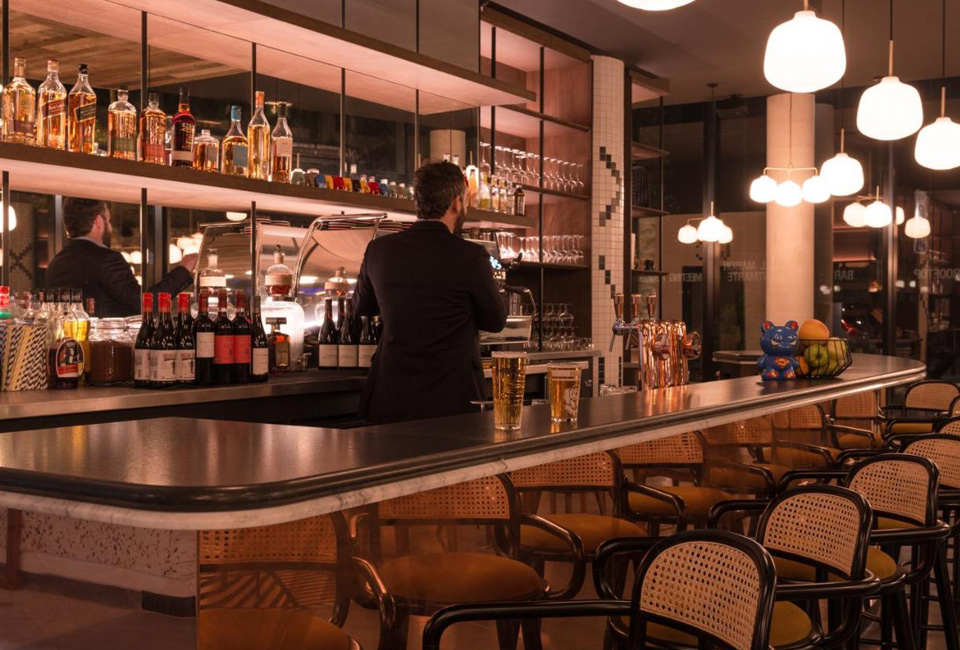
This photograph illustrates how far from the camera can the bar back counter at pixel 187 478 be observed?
1.33m

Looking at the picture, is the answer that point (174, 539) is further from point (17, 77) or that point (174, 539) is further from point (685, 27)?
point (685, 27)

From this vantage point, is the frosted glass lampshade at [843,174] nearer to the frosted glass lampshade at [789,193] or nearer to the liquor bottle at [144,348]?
the frosted glass lampshade at [789,193]

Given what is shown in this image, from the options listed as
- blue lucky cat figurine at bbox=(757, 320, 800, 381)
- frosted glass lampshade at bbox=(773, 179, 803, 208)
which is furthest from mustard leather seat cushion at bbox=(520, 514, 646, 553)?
frosted glass lampshade at bbox=(773, 179, 803, 208)

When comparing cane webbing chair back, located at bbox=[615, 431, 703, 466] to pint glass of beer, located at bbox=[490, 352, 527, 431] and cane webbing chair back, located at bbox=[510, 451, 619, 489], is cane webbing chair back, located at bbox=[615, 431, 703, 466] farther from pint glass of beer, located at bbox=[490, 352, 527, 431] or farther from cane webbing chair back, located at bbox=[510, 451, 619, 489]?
pint glass of beer, located at bbox=[490, 352, 527, 431]

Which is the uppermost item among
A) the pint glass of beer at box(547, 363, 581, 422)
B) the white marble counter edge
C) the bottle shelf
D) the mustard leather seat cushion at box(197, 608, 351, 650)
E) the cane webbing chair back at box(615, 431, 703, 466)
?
the bottle shelf

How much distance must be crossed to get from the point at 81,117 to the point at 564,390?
6.78 feet

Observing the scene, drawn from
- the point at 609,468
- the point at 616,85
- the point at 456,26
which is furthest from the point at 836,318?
the point at 609,468

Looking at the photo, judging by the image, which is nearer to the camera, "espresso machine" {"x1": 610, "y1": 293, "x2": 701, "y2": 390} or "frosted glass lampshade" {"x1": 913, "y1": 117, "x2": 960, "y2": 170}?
"espresso machine" {"x1": 610, "y1": 293, "x2": 701, "y2": 390}

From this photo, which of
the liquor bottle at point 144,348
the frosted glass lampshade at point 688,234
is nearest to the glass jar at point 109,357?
the liquor bottle at point 144,348

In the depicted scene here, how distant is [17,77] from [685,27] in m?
4.88

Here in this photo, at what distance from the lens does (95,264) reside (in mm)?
3902

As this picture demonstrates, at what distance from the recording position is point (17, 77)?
10.8 ft

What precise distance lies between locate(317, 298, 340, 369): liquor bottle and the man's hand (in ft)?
1.83

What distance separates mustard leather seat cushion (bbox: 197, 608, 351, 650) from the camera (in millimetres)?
1423
